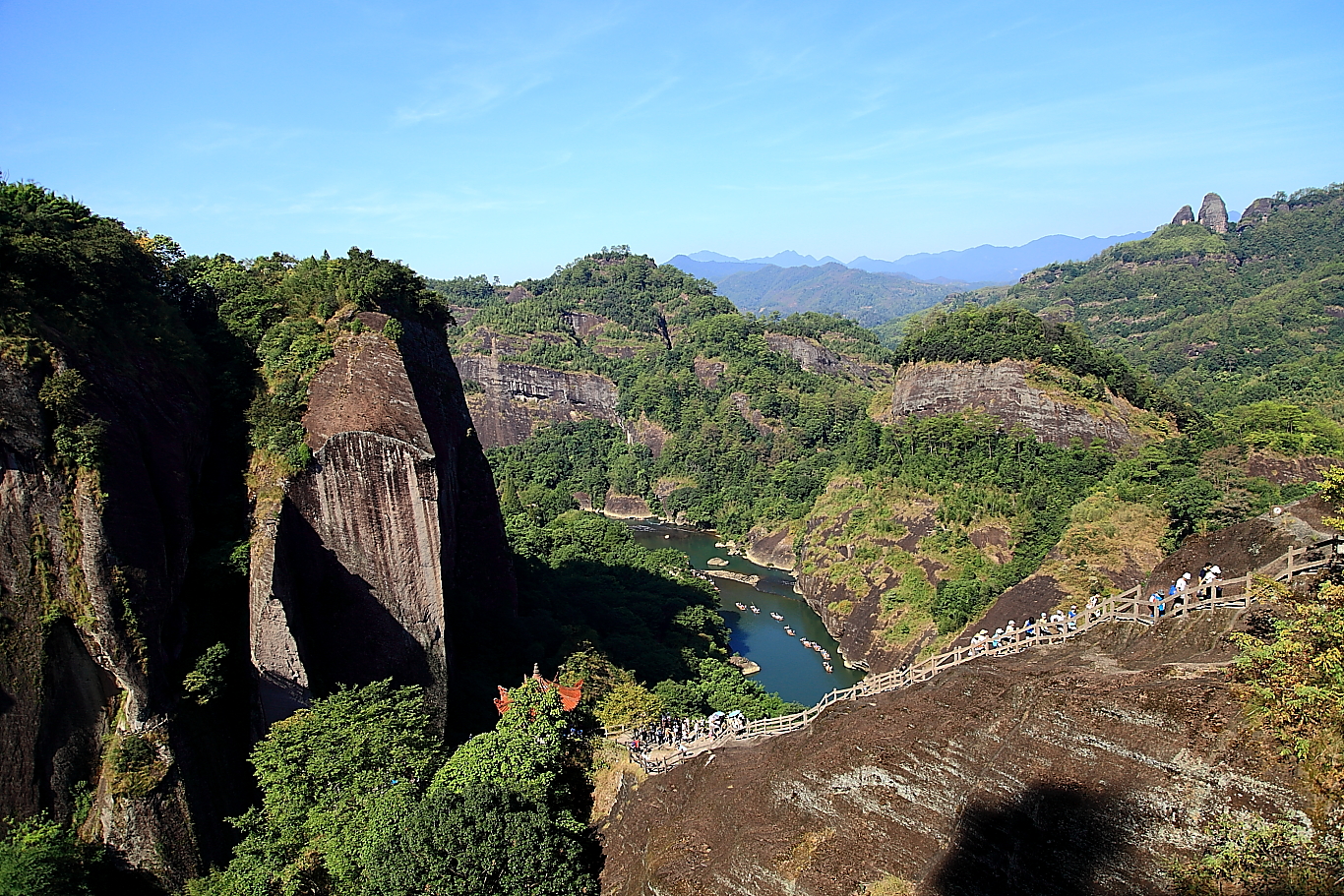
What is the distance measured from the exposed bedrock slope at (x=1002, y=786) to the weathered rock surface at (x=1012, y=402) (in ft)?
130

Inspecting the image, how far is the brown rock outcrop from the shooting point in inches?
3765

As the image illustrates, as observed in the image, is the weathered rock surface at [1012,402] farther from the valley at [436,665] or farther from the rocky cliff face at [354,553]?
the rocky cliff face at [354,553]

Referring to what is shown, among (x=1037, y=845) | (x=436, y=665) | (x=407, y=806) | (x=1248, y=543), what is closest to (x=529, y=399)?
(x=436, y=665)

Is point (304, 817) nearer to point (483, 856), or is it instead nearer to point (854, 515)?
point (483, 856)

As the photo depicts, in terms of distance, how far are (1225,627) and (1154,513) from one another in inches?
1153

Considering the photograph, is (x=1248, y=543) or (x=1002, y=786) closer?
(x=1002, y=786)

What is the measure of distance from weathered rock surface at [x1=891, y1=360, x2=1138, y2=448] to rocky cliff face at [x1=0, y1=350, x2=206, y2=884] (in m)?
48.7

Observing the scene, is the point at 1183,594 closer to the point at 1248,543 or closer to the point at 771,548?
the point at 1248,543

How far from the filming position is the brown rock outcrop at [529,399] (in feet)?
314

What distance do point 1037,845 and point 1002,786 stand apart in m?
0.90

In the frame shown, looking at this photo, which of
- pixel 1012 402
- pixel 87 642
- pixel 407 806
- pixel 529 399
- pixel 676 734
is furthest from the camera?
pixel 529 399

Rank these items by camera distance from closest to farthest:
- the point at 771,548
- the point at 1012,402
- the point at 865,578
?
the point at 865,578 → the point at 1012,402 → the point at 771,548

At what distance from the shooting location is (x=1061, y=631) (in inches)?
622

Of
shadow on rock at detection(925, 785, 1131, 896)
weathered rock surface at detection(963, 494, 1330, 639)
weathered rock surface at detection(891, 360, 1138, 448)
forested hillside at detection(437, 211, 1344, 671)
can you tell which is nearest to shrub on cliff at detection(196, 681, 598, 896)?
shadow on rock at detection(925, 785, 1131, 896)
